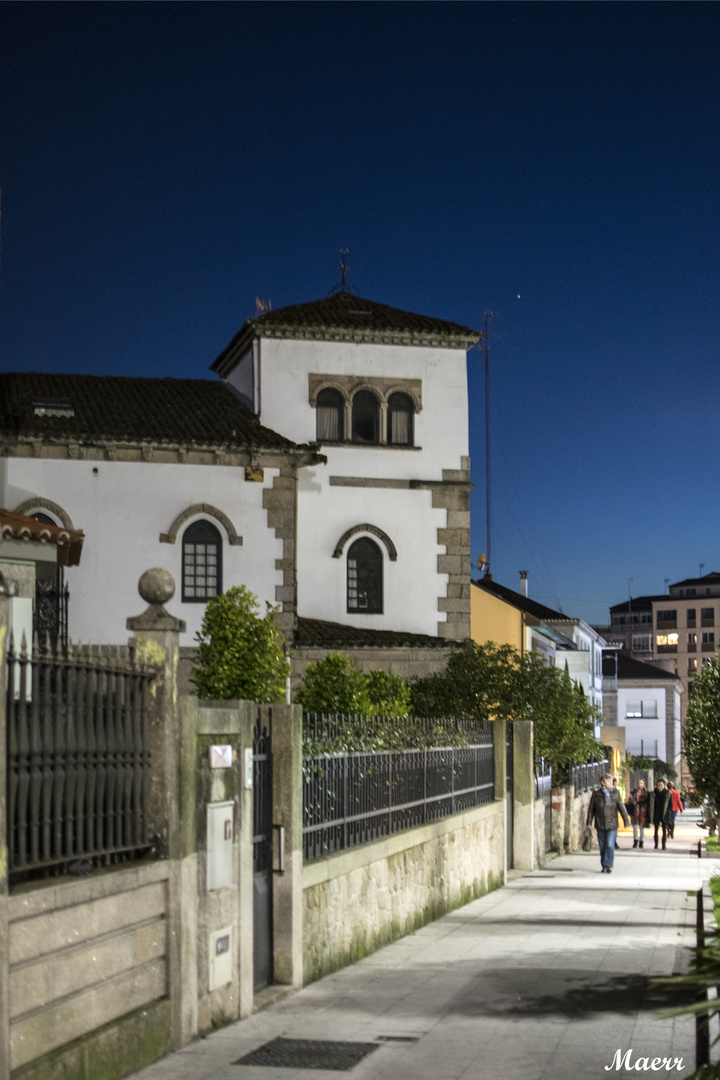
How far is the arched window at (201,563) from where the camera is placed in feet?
100

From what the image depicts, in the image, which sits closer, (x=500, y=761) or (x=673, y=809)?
(x=500, y=761)

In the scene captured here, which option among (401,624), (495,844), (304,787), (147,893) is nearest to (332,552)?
(401,624)

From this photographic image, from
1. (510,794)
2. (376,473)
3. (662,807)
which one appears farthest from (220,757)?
(662,807)

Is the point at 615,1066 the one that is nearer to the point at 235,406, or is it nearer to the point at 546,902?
the point at 546,902

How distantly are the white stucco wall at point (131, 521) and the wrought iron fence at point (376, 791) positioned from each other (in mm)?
12118

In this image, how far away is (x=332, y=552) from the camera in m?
33.6

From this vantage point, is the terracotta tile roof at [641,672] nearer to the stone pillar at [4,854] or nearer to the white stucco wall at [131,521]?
the white stucco wall at [131,521]

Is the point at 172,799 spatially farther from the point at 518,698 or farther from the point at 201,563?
the point at 201,563

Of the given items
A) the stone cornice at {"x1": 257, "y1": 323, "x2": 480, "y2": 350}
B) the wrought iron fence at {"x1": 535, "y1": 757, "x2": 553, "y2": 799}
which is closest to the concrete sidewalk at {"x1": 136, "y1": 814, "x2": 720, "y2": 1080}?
the wrought iron fence at {"x1": 535, "y1": 757, "x2": 553, "y2": 799}

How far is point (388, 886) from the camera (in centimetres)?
1390

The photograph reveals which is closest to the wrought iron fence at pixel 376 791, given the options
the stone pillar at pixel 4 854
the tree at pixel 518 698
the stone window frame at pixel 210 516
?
the stone pillar at pixel 4 854

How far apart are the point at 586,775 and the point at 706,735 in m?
18.4

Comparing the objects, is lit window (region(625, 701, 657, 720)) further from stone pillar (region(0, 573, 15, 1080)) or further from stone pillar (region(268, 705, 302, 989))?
stone pillar (region(0, 573, 15, 1080))

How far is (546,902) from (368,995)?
788 centimetres
